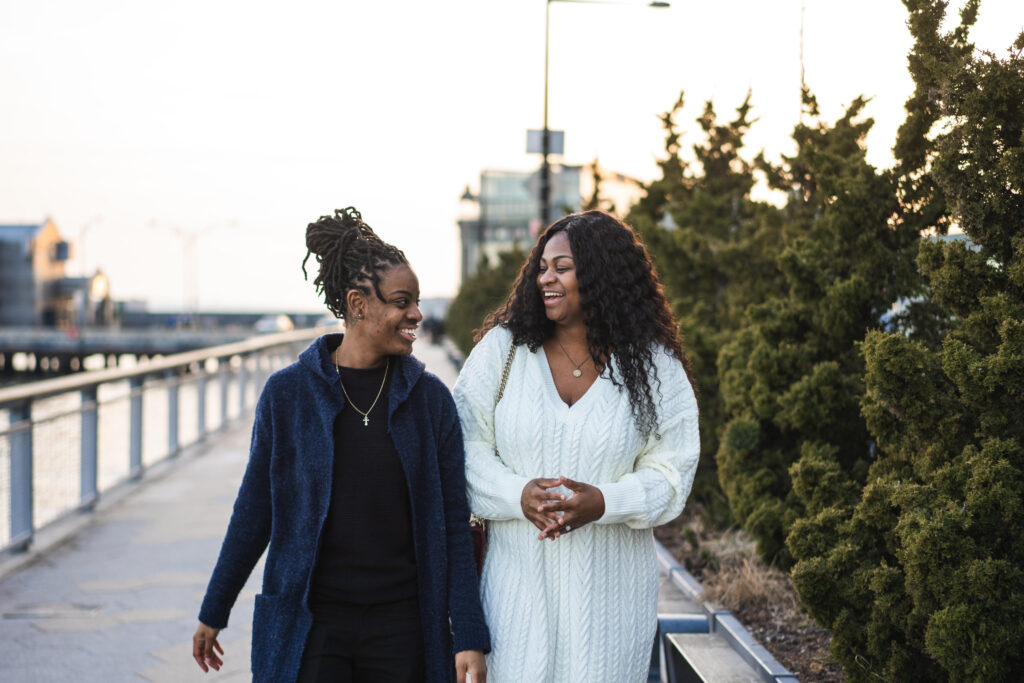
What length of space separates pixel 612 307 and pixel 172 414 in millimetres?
9207

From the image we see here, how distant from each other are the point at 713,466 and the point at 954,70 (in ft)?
15.1

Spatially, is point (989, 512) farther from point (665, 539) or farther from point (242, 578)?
point (665, 539)

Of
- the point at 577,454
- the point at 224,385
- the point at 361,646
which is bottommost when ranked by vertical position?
the point at 224,385

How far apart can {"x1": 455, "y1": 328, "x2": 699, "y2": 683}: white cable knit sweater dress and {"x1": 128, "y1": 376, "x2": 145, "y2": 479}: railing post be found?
7.64 m

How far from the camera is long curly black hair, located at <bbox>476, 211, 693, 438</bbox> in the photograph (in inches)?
117

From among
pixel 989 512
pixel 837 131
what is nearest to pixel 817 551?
pixel 989 512

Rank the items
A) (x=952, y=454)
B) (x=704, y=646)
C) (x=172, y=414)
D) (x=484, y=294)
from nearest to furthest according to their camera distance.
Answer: (x=952, y=454)
(x=704, y=646)
(x=172, y=414)
(x=484, y=294)

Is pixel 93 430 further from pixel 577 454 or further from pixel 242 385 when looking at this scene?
pixel 242 385

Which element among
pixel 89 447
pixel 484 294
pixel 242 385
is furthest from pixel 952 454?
pixel 484 294

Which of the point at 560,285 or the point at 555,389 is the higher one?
the point at 560,285

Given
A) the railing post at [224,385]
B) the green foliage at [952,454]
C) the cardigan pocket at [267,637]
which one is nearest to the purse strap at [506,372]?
the cardigan pocket at [267,637]

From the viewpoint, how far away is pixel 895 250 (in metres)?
5.11

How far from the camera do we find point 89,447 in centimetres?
831

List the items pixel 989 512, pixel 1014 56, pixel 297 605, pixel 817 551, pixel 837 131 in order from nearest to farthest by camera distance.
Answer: pixel 297 605 < pixel 989 512 < pixel 1014 56 < pixel 817 551 < pixel 837 131
